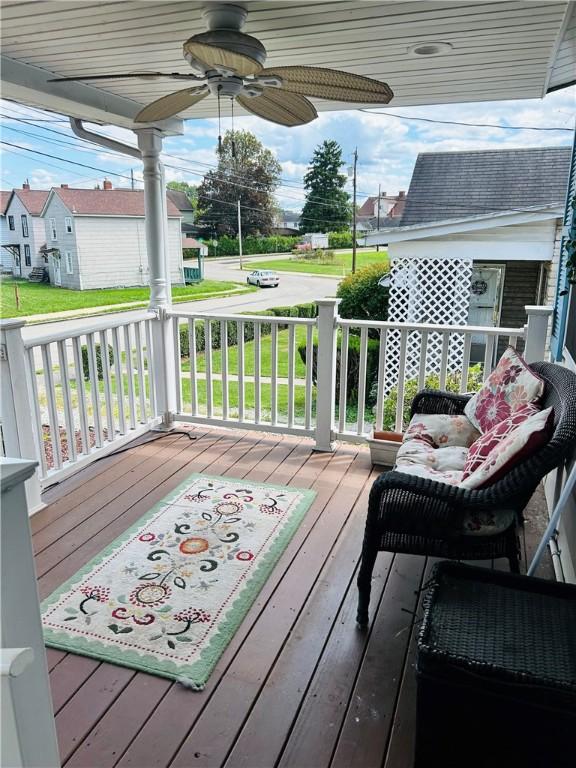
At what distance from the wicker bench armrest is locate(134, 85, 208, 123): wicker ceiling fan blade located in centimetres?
188

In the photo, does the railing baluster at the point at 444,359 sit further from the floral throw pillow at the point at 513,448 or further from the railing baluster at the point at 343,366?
the floral throw pillow at the point at 513,448

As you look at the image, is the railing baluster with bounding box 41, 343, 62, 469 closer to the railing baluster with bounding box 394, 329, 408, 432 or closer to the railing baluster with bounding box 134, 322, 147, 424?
the railing baluster with bounding box 134, 322, 147, 424

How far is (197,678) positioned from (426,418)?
1.66m

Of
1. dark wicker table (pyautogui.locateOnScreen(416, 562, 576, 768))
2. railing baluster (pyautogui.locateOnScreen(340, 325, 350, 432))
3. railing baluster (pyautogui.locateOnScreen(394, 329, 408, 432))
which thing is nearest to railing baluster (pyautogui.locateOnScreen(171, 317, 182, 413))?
railing baluster (pyautogui.locateOnScreen(340, 325, 350, 432))

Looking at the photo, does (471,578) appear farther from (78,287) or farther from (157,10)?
(78,287)

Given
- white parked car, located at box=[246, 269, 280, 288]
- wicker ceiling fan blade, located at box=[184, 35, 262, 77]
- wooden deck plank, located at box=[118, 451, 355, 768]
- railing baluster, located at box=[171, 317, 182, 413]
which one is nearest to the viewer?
wooden deck plank, located at box=[118, 451, 355, 768]

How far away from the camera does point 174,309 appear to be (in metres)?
4.23

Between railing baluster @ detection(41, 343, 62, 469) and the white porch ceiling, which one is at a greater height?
the white porch ceiling

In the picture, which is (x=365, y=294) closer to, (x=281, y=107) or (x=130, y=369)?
(x=130, y=369)

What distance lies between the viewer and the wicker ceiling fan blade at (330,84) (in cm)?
217

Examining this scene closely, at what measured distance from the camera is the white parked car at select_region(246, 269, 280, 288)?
4852mm

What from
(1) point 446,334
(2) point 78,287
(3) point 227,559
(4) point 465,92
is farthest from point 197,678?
(4) point 465,92

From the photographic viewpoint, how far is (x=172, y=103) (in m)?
2.59

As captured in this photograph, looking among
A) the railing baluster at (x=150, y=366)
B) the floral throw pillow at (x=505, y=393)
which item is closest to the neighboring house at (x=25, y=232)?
the railing baluster at (x=150, y=366)
